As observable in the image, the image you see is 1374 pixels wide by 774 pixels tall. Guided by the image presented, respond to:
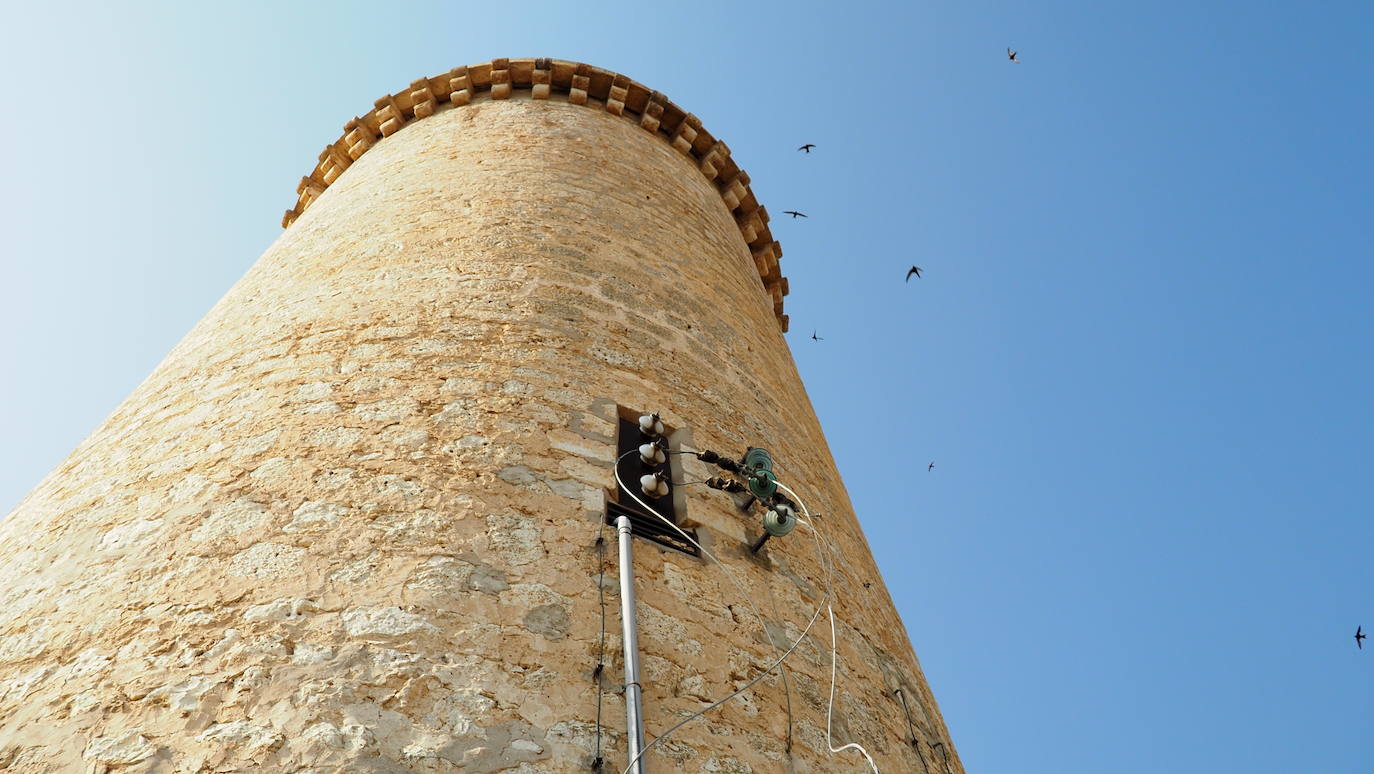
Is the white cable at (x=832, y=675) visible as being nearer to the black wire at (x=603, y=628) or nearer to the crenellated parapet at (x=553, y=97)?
the black wire at (x=603, y=628)

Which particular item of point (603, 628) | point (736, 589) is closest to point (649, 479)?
point (736, 589)

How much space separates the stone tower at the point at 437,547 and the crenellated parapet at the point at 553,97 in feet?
11.2

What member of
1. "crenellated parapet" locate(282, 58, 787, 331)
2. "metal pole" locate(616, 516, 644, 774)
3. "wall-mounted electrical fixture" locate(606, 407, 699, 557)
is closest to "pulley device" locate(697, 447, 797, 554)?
"wall-mounted electrical fixture" locate(606, 407, 699, 557)

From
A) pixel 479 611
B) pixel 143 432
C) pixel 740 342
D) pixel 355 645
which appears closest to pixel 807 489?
pixel 740 342

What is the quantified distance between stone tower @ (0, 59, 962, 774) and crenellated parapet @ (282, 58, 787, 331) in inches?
134

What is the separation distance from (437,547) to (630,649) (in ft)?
2.25

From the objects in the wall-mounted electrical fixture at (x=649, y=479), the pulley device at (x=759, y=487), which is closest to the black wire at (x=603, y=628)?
the wall-mounted electrical fixture at (x=649, y=479)

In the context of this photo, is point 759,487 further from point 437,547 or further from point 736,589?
point 437,547

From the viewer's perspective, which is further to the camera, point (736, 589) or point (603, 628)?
point (736, 589)

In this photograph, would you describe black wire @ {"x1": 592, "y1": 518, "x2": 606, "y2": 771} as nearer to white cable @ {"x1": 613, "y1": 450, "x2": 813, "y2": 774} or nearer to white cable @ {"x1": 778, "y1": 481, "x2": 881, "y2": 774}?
white cable @ {"x1": 613, "y1": 450, "x2": 813, "y2": 774}

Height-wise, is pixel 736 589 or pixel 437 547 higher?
pixel 736 589

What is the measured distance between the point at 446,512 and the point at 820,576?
1576 mm

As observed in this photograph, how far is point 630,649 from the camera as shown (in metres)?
3.06

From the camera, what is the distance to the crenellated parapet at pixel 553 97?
903 cm
